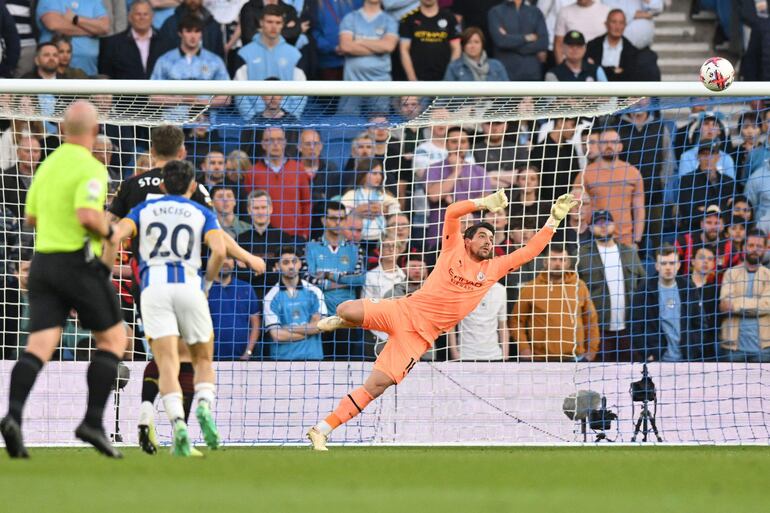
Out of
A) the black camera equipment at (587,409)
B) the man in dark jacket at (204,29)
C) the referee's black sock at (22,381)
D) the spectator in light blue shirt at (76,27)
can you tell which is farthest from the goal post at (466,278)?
the referee's black sock at (22,381)

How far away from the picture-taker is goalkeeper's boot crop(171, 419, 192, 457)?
8.71 meters

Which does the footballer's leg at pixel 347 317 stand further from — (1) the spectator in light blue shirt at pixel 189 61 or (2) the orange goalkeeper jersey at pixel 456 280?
(1) the spectator in light blue shirt at pixel 189 61

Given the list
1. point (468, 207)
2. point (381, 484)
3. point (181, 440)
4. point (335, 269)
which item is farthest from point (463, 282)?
point (381, 484)

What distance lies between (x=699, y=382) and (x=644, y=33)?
19.7 feet

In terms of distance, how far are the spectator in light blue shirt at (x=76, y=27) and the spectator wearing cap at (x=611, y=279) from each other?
623cm

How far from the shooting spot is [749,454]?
10.7 metres

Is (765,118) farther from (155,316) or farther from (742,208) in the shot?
(155,316)

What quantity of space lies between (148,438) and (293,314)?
12.0 feet

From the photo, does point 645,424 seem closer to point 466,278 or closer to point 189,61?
point 466,278

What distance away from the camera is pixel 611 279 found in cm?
1354

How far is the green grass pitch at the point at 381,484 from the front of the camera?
611 centimetres

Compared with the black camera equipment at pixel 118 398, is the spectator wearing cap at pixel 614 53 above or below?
above

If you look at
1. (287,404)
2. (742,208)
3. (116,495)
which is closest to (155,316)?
(116,495)

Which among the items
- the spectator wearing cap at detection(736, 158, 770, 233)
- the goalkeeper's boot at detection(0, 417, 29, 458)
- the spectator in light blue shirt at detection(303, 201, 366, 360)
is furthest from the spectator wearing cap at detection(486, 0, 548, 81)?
the goalkeeper's boot at detection(0, 417, 29, 458)
